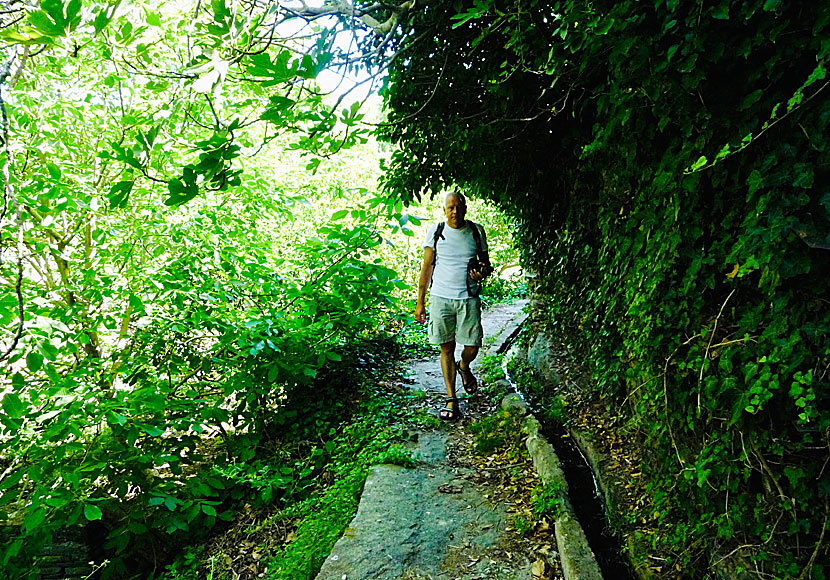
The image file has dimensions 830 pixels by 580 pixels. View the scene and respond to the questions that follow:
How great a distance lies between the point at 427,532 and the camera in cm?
326

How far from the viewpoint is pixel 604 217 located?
12.4 ft

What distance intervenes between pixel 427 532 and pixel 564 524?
90 cm

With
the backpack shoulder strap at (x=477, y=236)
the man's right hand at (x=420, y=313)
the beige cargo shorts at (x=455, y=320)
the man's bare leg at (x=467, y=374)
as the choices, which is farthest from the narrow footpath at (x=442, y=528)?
the backpack shoulder strap at (x=477, y=236)

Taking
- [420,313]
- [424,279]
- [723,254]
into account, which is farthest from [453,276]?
[723,254]

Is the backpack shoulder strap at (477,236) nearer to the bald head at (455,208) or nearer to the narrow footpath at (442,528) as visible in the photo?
the bald head at (455,208)

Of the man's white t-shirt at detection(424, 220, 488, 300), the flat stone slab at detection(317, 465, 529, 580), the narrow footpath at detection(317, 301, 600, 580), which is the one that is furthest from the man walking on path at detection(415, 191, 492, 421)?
the flat stone slab at detection(317, 465, 529, 580)

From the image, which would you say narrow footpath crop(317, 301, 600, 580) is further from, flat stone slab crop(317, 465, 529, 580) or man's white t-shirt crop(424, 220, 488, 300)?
man's white t-shirt crop(424, 220, 488, 300)

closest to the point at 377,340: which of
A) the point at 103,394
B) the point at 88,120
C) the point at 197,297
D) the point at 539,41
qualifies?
the point at 197,297

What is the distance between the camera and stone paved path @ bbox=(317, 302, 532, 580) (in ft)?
9.53

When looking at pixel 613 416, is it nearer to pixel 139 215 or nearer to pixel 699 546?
pixel 699 546

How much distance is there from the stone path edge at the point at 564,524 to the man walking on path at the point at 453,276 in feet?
3.49

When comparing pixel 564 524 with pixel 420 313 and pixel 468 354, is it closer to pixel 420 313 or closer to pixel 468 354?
pixel 468 354

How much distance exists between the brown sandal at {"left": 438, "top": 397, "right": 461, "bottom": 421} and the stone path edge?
778 millimetres

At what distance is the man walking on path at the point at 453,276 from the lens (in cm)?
467
